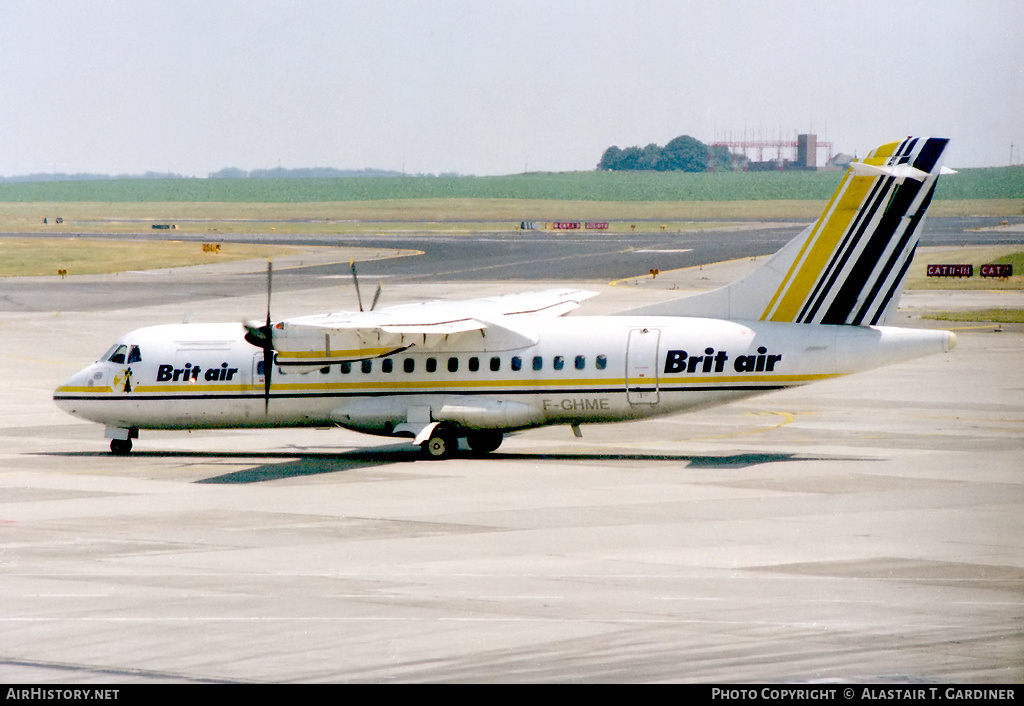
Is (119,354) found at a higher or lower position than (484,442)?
higher

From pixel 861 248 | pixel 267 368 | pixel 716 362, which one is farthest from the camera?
pixel 267 368

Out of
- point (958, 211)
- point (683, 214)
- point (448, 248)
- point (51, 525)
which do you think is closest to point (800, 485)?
point (51, 525)

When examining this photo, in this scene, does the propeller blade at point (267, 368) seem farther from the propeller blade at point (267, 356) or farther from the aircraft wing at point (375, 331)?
the aircraft wing at point (375, 331)

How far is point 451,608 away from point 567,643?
2.38 m

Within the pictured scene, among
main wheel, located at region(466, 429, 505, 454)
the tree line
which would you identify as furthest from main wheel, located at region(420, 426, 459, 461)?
the tree line

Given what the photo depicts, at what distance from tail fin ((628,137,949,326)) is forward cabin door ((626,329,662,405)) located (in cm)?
270

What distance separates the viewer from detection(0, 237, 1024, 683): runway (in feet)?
48.6

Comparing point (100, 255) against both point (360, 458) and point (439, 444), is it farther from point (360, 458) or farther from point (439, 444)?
point (439, 444)

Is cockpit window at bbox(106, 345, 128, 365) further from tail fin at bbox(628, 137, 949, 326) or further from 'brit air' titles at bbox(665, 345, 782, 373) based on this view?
tail fin at bbox(628, 137, 949, 326)

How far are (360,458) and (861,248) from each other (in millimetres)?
12999

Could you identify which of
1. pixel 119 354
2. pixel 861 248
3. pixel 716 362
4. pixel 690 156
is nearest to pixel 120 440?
pixel 119 354

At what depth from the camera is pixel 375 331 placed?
101 feet

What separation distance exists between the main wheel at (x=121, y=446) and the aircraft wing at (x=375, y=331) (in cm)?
609

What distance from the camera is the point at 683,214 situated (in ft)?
569
